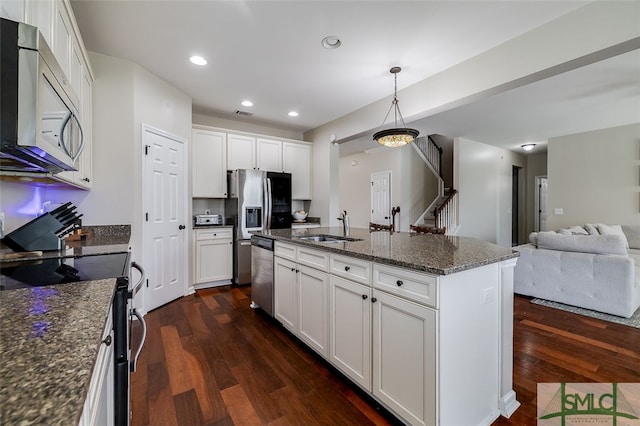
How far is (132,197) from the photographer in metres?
2.94

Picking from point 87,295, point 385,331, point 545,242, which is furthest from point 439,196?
point 87,295

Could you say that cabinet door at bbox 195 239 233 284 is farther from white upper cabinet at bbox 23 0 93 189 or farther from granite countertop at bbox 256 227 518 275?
granite countertop at bbox 256 227 518 275

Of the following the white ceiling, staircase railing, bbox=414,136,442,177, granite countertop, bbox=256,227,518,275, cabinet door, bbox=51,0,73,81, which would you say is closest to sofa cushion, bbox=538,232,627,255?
the white ceiling

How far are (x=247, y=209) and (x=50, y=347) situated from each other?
3.76 metres

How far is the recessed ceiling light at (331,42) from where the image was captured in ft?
8.24

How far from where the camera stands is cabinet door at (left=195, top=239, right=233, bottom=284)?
13.2ft

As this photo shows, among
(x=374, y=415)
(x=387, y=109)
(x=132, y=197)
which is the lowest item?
(x=374, y=415)

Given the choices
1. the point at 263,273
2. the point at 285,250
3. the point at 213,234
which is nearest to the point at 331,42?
the point at 285,250

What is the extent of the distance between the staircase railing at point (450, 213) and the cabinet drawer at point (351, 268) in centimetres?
465

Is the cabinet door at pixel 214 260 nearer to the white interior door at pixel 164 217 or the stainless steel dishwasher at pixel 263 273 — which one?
the white interior door at pixel 164 217

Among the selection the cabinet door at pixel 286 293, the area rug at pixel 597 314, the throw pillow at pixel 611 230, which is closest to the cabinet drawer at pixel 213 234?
the cabinet door at pixel 286 293

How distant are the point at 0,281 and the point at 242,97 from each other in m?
3.36

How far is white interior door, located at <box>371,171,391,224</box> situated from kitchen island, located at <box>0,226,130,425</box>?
234 inches

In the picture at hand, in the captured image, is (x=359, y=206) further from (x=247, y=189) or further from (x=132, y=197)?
(x=132, y=197)
